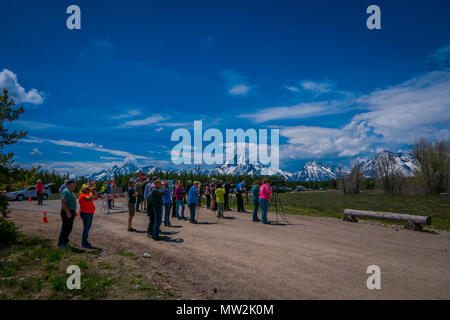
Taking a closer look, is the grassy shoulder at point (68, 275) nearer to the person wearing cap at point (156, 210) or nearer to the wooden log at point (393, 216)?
the person wearing cap at point (156, 210)

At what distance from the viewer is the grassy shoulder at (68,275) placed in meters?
5.50

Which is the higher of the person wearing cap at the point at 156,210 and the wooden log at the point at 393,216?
the person wearing cap at the point at 156,210

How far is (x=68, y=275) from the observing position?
A: 6250mm

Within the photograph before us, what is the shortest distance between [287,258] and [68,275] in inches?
233

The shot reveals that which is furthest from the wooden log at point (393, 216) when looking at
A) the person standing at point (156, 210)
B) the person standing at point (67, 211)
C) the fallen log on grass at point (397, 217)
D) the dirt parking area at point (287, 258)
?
the person standing at point (67, 211)

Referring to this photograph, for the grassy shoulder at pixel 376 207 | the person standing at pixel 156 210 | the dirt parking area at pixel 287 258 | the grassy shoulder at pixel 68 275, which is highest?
the person standing at pixel 156 210

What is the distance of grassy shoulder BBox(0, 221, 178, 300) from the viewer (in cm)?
550

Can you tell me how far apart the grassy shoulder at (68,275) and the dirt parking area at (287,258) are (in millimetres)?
707

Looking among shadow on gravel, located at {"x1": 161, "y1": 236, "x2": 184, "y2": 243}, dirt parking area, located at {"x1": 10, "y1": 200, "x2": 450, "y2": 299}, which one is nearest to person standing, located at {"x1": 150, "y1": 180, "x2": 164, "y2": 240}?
shadow on gravel, located at {"x1": 161, "y1": 236, "x2": 184, "y2": 243}

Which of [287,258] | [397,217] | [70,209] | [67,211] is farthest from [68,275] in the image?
[397,217]

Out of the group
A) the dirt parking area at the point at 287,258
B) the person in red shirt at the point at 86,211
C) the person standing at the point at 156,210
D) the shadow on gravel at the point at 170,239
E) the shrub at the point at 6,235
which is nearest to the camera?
the dirt parking area at the point at 287,258

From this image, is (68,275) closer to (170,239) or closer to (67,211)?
(67,211)

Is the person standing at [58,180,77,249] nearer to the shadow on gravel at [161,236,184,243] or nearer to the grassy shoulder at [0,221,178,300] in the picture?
the grassy shoulder at [0,221,178,300]

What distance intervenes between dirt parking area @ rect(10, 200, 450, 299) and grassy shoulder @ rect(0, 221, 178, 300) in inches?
27.8
